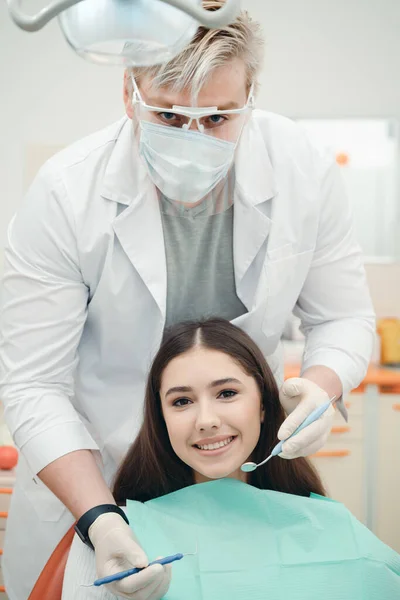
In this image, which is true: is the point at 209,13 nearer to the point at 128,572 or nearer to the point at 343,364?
the point at 128,572

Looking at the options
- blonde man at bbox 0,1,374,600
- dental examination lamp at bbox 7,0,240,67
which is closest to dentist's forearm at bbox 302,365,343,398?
blonde man at bbox 0,1,374,600

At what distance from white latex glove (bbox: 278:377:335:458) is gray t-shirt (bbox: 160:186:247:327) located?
0.27 metres

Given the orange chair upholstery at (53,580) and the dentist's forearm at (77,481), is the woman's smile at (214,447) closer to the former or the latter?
the dentist's forearm at (77,481)

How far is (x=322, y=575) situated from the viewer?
132cm

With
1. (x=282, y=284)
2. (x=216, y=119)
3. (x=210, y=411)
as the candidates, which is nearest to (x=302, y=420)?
(x=210, y=411)

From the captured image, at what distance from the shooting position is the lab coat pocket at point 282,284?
4.98ft

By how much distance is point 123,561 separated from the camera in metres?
1.18

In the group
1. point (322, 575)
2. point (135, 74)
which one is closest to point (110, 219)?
point (135, 74)

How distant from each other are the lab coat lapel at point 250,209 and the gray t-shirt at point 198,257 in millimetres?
27

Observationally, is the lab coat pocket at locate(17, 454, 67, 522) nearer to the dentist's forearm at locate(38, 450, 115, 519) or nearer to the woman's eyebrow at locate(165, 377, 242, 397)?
the dentist's forearm at locate(38, 450, 115, 519)

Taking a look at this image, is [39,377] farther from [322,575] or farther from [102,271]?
[322,575]

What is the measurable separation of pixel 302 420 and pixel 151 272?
0.42 m

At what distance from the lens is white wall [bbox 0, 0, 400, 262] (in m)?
3.87

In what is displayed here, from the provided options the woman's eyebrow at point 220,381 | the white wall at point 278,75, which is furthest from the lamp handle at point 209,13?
A: the white wall at point 278,75
